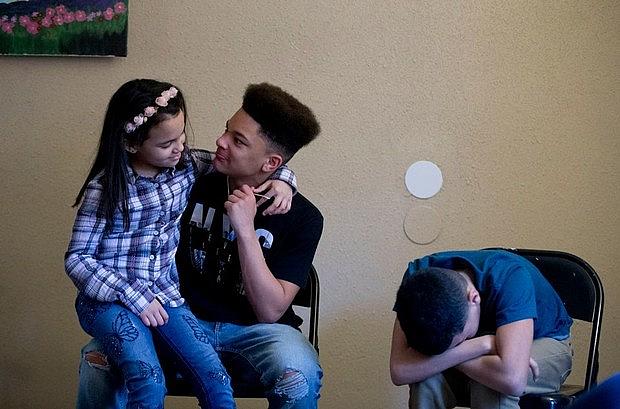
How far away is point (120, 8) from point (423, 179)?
102 centimetres

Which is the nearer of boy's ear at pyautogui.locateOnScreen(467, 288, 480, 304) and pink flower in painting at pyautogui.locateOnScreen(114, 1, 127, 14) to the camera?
boy's ear at pyautogui.locateOnScreen(467, 288, 480, 304)

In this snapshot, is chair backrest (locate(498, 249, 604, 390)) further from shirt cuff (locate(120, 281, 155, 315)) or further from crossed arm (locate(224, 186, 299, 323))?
shirt cuff (locate(120, 281, 155, 315))

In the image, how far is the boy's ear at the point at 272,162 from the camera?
6.49ft

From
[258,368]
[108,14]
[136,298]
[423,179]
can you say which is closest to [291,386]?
[258,368]

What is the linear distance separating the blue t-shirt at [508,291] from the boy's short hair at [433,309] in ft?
0.29

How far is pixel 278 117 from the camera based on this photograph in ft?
6.44

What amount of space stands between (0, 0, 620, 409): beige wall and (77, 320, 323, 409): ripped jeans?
25.3 inches

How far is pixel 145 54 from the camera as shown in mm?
2436

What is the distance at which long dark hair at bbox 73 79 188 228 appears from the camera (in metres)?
1.72

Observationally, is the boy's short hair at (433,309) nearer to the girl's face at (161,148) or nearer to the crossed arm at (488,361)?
the crossed arm at (488,361)

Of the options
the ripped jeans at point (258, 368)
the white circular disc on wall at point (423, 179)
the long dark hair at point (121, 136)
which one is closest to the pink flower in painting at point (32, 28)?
Result: the long dark hair at point (121, 136)

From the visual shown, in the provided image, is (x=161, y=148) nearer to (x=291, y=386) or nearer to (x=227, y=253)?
(x=227, y=253)

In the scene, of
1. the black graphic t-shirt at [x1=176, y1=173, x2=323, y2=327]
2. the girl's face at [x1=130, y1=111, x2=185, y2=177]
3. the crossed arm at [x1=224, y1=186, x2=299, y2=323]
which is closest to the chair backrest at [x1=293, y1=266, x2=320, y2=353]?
the black graphic t-shirt at [x1=176, y1=173, x2=323, y2=327]

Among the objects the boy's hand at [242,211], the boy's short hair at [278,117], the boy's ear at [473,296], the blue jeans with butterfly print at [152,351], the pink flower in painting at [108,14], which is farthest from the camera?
the pink flower in painting at [108,14]
